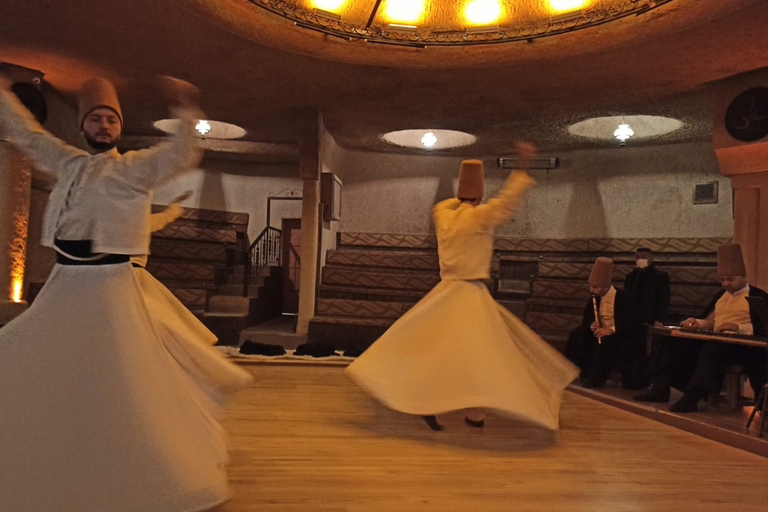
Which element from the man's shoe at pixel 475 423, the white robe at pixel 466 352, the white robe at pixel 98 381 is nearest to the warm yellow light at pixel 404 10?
the white robe at pixel 466 352

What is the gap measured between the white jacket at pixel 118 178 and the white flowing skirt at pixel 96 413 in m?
0.12

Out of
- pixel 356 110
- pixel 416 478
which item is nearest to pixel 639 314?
pixel 416 478

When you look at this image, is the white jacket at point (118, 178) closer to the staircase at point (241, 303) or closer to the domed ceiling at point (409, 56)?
the domed ceiling at point (409, 56)

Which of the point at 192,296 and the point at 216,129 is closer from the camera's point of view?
the point at 192,296

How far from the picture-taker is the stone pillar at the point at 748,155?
5.64 meters

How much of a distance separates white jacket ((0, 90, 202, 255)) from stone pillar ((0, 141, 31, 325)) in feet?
16.3

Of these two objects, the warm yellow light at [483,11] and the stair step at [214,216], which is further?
the stair step at [214,216]

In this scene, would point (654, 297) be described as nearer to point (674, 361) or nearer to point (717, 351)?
point (674, 361)

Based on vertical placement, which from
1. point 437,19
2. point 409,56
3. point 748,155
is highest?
point 437,19

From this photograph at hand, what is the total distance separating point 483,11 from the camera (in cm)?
563

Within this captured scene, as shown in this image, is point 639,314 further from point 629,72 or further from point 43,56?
point 43,56

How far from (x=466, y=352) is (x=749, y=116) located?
14.0 ft

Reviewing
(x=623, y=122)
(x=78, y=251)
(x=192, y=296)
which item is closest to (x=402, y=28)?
(x=78, y=251)

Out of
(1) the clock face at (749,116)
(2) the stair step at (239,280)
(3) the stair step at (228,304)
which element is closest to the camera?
(1) the clock face at (749,116)
